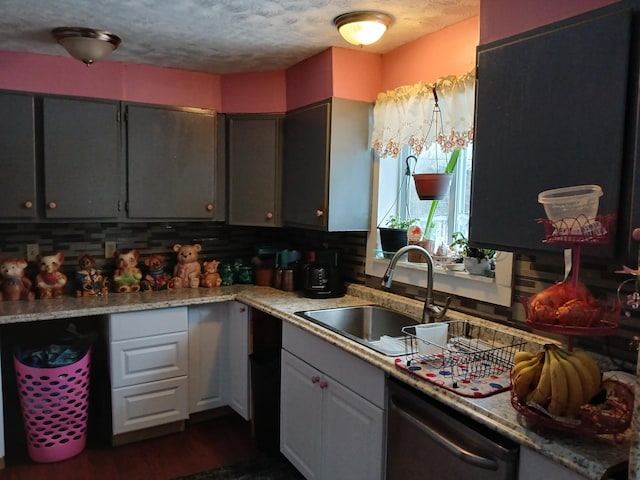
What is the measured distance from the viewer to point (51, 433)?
261 cm

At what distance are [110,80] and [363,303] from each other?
190 cm

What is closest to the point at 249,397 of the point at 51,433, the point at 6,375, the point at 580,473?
the point at 51,433

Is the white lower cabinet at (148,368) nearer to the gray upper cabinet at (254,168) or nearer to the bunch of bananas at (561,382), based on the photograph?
the gray upper cabinet at (254,168)

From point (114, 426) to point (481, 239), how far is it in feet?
7.20

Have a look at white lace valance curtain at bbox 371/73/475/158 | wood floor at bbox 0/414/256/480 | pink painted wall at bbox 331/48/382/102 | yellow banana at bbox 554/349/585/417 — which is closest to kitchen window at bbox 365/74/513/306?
white lace valance curtain at bbox 371/73/475/158

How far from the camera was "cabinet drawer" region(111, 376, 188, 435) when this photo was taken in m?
2.74

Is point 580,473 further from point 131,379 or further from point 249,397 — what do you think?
point 131,379

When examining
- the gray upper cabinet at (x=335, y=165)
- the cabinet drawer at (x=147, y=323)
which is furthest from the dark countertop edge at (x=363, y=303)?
the gray upper cabinet at (x=335, y=165)

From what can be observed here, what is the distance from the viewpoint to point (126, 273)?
3.05 meters

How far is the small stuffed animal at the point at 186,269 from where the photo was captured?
10.5 ft

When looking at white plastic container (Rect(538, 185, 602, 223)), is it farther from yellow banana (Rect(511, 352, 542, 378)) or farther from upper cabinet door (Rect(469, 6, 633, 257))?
yellow banana (Rect(511, 352, 542, 378))

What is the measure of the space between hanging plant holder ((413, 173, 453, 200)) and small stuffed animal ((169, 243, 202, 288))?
1560mm

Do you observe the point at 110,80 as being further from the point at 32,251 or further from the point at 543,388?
the point at 543,388

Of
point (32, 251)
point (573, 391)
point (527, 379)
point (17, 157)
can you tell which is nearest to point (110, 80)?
point (17, 157)
